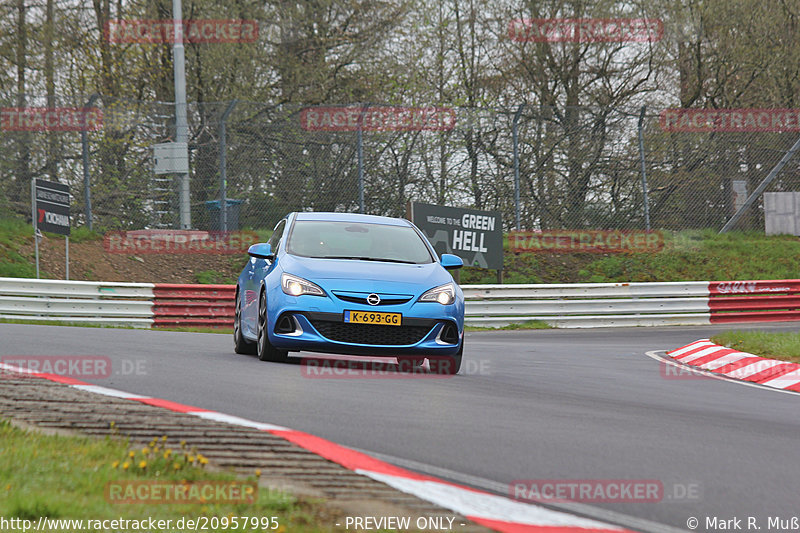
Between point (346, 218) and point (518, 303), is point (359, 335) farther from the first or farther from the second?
point (518, 303)

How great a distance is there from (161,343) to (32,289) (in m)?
7.69

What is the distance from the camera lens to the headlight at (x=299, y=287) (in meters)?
9.62

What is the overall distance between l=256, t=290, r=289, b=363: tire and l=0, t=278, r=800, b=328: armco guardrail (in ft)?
32.0

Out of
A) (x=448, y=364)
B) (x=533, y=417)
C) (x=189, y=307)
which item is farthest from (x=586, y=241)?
(x=533, y=417)

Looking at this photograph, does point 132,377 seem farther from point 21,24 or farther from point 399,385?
point 21,24

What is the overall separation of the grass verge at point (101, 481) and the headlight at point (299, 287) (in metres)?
4.43

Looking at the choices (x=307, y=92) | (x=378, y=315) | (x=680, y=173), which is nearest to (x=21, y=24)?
(x=307, y=92)

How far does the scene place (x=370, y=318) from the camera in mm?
9453

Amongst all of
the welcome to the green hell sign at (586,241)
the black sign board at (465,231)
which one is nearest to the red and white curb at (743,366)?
the black sign board at (465,231)

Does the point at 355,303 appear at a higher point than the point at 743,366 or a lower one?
higher

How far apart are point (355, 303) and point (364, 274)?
40cm

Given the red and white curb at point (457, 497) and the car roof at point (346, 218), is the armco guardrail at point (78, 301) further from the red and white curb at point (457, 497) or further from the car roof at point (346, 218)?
the red and white curb at point (457, 497)

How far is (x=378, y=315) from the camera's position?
9.45 meters

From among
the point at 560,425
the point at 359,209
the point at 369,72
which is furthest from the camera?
the point at 369,72
